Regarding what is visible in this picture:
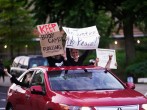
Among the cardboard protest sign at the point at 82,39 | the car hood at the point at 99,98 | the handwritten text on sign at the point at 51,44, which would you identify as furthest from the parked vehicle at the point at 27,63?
the car hood at the point at 99,98

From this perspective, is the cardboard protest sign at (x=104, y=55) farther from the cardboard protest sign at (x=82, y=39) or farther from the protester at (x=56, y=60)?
the protester at (x=56, y=60)

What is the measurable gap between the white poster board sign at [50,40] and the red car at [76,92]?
4.03 feet

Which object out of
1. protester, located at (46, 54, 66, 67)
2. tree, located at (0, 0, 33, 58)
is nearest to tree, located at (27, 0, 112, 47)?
tree, located at (0, 0, 33, 58)

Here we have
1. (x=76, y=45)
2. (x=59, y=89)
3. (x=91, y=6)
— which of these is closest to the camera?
(x=59, y=89)

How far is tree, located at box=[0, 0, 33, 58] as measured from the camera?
43.3m

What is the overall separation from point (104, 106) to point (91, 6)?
63.2 feet

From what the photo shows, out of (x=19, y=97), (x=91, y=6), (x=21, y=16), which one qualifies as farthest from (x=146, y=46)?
(x=19, y=97)

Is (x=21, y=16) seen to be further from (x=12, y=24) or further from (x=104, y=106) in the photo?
(x=104, y=106)

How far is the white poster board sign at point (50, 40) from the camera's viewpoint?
1244 cm

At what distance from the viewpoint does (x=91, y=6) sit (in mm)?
27797

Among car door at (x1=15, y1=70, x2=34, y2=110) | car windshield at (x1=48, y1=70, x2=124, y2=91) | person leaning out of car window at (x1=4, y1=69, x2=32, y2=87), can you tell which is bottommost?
car door at (x1=15, y1=70, x2=34, y2=110)

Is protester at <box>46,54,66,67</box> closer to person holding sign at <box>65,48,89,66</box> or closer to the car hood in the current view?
person holding sign at <box>65,48,89,66</box>

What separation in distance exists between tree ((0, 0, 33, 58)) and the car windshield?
107ft

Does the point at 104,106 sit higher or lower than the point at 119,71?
higher
